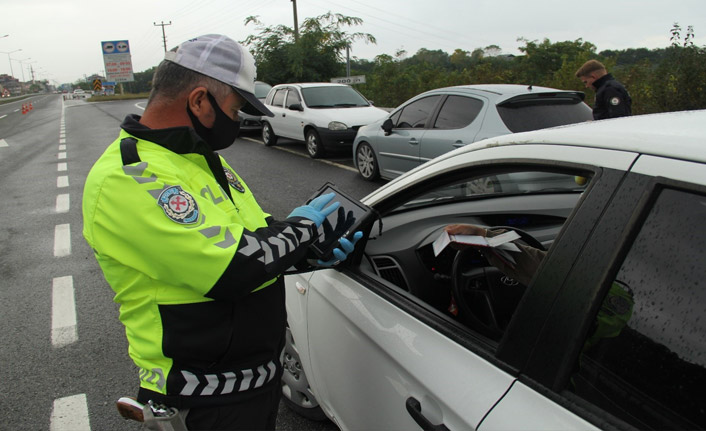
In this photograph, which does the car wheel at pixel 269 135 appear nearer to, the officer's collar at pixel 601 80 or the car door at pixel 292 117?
the car door at pixel 292 117

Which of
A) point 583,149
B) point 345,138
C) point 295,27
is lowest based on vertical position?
point 345,138

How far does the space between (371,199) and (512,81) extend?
14.8 m

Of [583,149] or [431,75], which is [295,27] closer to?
[431,75]

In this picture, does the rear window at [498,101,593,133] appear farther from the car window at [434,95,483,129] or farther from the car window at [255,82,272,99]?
the car window at [255,82,272,99]

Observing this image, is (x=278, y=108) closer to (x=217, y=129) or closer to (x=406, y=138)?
(x=406, y=138)

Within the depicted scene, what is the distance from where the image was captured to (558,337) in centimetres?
110

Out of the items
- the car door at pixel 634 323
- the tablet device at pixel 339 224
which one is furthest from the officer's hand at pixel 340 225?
the car door at pixel 634 323

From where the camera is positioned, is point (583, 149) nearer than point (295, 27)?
Yes

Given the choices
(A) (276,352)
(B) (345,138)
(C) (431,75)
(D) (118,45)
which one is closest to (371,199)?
(A) (276,352)

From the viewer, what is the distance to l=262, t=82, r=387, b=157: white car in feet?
33.1

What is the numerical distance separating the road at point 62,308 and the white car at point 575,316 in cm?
121

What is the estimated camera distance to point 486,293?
1722 mm

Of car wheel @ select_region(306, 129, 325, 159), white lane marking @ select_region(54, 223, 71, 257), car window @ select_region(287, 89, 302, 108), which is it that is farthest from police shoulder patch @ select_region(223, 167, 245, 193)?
car window @ select_region(287, 89, 302, 108)

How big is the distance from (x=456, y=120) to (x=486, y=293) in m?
4.78
